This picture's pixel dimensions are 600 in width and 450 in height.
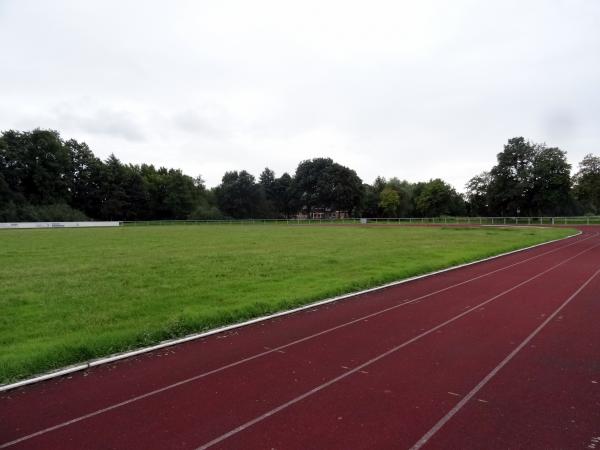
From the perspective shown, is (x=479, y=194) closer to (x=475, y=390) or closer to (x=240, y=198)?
(x=240, y=198)

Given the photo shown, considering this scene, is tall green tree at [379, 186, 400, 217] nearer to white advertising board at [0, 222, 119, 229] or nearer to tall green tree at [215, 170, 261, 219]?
tall green tree at [215, 170, 261, 219]

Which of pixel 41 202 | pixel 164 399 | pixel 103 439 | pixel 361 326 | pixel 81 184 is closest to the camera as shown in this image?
pixel 103 439

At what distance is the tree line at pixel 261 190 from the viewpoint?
6869 cm

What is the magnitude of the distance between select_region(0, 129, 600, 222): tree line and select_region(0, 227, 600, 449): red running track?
68384 mm

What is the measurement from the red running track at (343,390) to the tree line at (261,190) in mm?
68384

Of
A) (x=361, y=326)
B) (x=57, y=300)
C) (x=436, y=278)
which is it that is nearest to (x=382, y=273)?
(x=436, y=278)

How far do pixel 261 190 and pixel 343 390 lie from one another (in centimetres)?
9675

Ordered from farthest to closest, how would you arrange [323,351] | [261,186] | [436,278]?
[261,186]
[436,278]
[323,351]

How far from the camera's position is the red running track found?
396 centimetres

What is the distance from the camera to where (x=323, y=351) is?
6.34 metres

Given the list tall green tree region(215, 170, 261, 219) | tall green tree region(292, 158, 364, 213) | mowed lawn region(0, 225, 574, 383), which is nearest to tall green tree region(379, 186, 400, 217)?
tall green tree region(292, 158, 364, 213)

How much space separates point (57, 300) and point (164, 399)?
628 cm

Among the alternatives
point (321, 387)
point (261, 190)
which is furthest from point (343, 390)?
point (261, 190)

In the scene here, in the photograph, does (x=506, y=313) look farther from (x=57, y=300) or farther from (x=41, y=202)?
(x=41, y=202)
